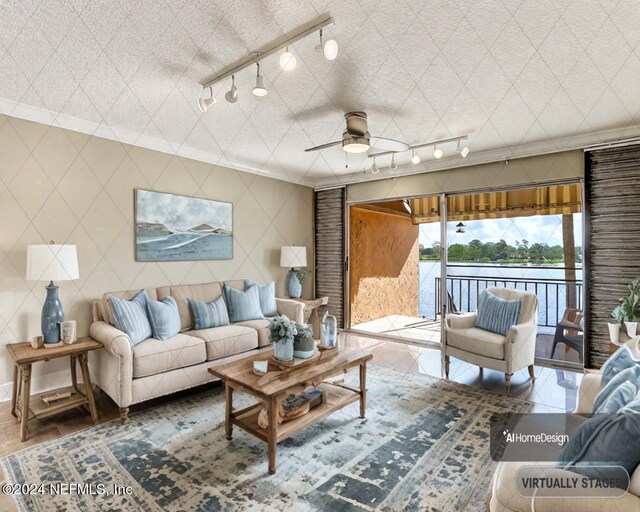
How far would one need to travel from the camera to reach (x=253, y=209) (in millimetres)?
4848

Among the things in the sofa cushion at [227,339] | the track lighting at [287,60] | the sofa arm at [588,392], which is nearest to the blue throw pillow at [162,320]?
the sofa cushion at [227,339]

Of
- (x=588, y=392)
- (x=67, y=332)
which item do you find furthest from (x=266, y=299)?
(x=588, y=392)

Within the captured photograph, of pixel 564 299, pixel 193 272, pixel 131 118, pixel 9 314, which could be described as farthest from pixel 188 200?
pixel 564 299

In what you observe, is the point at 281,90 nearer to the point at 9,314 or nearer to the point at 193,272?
the point at 193,272

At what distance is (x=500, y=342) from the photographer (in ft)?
10.3

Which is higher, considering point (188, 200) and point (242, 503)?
point (188, 200)

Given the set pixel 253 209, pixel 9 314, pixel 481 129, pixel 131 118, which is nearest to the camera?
pixel 9 314

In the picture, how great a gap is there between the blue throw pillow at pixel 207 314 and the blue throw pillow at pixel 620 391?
306 cm

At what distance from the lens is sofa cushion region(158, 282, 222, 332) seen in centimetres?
355

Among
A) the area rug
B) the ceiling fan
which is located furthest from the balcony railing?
the ceiling fan

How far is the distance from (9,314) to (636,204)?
5645 millimetres

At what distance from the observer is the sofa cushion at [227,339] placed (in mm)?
3172

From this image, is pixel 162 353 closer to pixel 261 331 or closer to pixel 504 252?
pixel 261 331

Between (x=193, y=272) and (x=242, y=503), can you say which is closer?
(x=242, y=503)
